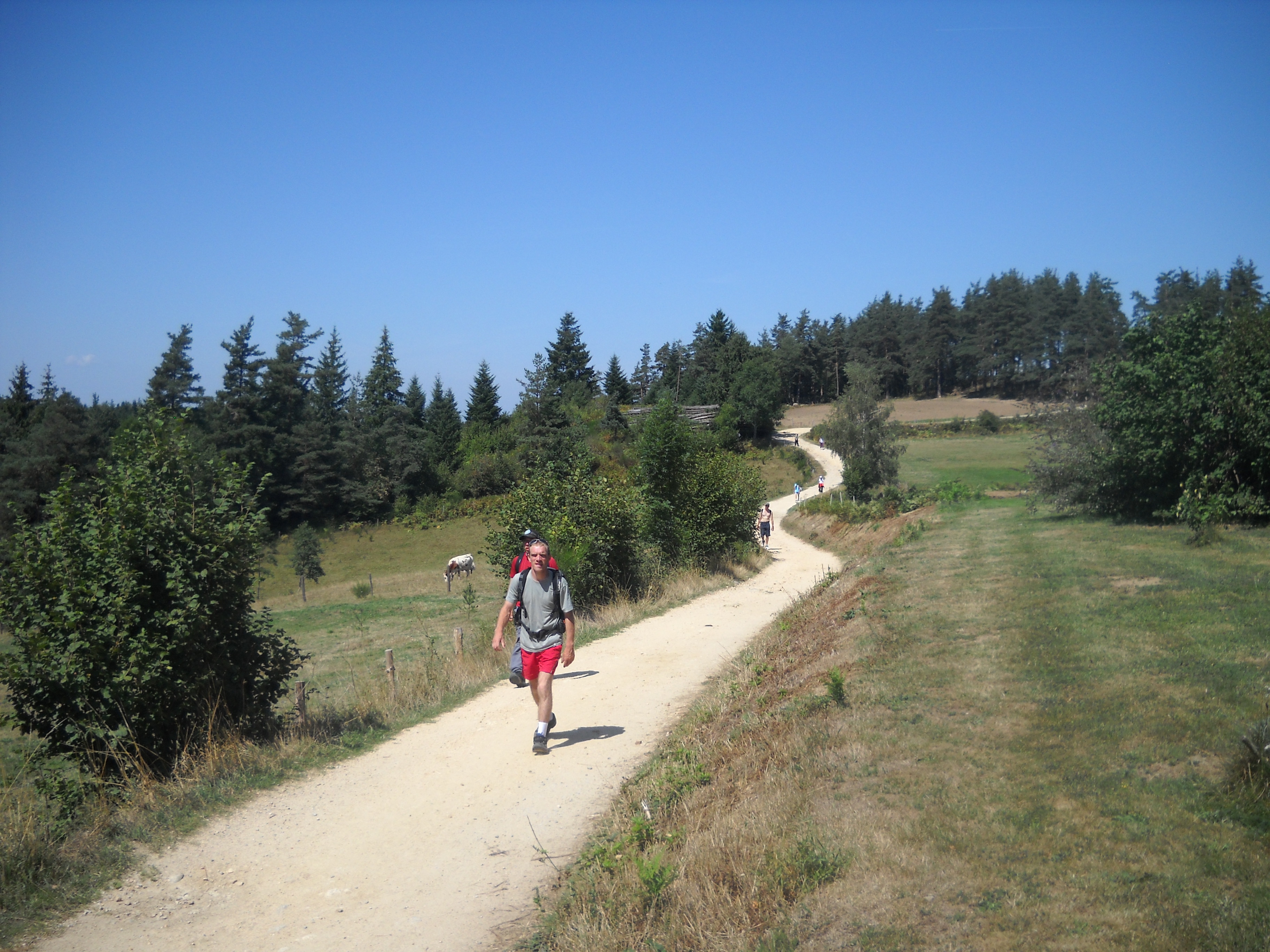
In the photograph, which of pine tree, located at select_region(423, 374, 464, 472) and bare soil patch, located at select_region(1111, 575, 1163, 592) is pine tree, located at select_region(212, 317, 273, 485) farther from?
bare soil patch, located at select_region(1111, 575, 1163, 592)

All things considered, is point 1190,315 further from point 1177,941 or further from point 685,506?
point 1177,941

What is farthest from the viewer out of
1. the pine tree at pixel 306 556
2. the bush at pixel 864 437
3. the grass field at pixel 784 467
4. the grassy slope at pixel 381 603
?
the grass field at pixel 784 467

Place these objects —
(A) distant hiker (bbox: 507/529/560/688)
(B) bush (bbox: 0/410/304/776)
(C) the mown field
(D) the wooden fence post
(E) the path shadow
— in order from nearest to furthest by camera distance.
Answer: (C) the mown field
(B) bush (bbox: 0/410/304/776)
(A) distant hiker (bbox: 507/529/560/688)
(E) the path shadow
(D) the wooden fence post

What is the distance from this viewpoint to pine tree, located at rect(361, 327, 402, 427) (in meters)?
91.6

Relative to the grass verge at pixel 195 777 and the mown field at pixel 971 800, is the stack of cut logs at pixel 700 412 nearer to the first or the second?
the grass verge at pixel 195 777

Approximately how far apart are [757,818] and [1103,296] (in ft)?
381

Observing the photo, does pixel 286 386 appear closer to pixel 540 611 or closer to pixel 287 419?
pixel 287 419

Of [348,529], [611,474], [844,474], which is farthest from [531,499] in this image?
[348,529]

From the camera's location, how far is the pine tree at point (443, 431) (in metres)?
82.2

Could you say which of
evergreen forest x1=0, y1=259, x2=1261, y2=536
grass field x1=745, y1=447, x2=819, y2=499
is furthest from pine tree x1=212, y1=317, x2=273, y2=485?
grass field x1=745, y1=447, x2=819, y2=499

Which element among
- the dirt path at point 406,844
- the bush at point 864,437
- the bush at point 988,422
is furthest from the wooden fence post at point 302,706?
the bush at point 988,422

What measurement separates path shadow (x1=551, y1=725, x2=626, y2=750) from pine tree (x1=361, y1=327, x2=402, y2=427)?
277 feet

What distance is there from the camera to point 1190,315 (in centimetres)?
1872

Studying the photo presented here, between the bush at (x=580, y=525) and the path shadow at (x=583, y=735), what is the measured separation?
7.65 m
